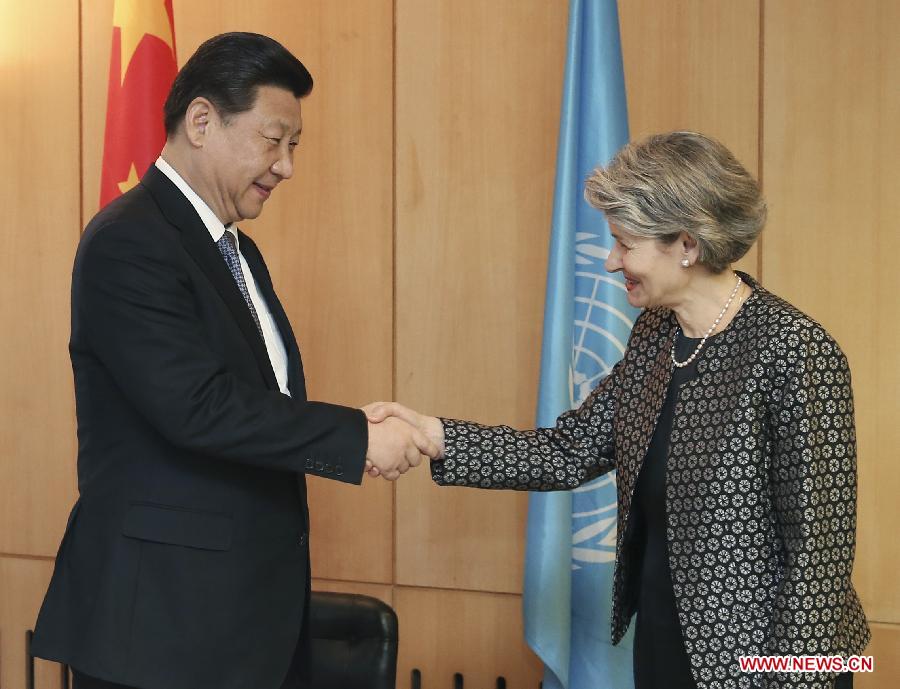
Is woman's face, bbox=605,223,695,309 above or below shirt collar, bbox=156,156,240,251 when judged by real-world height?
below

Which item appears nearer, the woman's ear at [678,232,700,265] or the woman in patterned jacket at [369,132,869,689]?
the woman in patterned jacket at [369,132,869,689]

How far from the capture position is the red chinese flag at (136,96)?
11.1ft

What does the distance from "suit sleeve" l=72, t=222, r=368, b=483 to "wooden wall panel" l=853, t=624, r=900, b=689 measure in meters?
2.28

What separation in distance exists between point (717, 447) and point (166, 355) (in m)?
1.07

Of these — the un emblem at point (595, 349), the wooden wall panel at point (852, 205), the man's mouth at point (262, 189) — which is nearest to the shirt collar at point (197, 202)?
the man's mouth at point (262, 189)

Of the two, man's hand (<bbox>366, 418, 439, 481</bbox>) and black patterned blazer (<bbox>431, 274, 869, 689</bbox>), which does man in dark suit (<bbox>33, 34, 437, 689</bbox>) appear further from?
black patterned blazer (<bbox>431, 274, 869, 689</bbox>)

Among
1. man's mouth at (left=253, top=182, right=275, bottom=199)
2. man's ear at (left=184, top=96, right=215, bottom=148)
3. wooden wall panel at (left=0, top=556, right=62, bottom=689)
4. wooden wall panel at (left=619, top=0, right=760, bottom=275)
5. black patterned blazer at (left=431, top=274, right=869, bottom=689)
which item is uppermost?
wooden wall panel at (left=619, top=0, right=760, bottom=275)

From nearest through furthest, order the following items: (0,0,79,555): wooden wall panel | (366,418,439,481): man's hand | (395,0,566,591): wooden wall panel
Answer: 1. (366,418,439,481): man's hand
2. (395,0,566,591): wooden wall panel
3. (0,0,79,555): wooden wall panel

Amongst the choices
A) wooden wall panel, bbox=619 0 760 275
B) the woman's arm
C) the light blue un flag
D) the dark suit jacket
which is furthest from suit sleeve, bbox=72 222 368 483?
wooden wall panel, bbox=619 0 760 275

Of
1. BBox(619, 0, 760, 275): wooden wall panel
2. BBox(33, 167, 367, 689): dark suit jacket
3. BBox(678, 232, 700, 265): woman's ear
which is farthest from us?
BBox(619, 0, 760, 275): wooden wall panel

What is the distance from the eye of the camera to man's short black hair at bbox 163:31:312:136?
2.22 meters

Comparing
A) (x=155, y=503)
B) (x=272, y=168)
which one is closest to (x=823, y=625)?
(x=155, y=503)

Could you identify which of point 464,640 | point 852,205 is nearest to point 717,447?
point 852,205

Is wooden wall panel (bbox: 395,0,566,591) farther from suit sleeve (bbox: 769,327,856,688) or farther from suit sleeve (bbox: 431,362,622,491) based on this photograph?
suit sleeve (bbox: 769,327,856,688)
